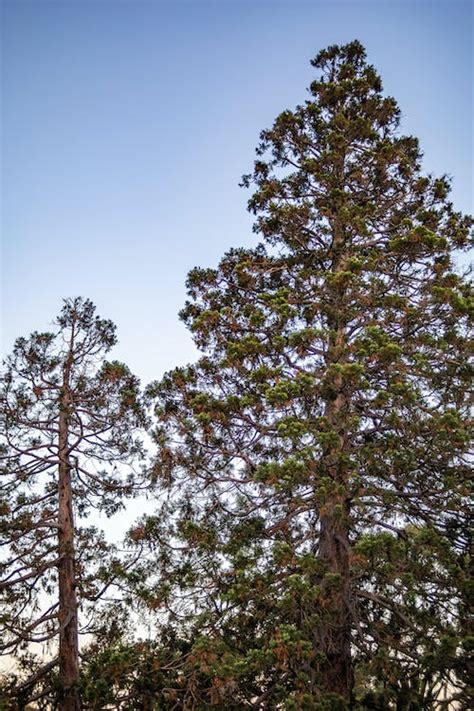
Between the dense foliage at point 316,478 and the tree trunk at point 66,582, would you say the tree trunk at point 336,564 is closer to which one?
the dense foliage at point 316,478

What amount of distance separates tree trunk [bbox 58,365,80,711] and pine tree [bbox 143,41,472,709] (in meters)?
1.91

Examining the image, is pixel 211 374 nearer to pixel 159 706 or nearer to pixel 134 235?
pixel 159 706

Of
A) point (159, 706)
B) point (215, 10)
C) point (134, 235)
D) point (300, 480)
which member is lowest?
point (159, 706)

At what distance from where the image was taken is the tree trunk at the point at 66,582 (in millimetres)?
8484

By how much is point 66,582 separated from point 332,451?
555 centimetres

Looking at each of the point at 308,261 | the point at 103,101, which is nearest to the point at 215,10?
the point at 103,101

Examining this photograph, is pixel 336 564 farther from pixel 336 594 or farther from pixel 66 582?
pixel 66 582

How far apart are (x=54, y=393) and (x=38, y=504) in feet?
7.34

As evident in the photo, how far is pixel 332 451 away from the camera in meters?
7.92

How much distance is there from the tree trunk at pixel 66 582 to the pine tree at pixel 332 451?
1915mm

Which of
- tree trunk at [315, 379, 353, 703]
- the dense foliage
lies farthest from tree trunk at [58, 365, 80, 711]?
tree trunk at [315, 379, 353, 703]

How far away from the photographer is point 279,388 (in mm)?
8078

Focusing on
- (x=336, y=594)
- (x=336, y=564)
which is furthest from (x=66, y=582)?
(x=336, y=594)

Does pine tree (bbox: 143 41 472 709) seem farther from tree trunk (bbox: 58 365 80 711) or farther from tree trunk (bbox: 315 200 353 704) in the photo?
tree trunk (bbox: 58 365 80 711)
